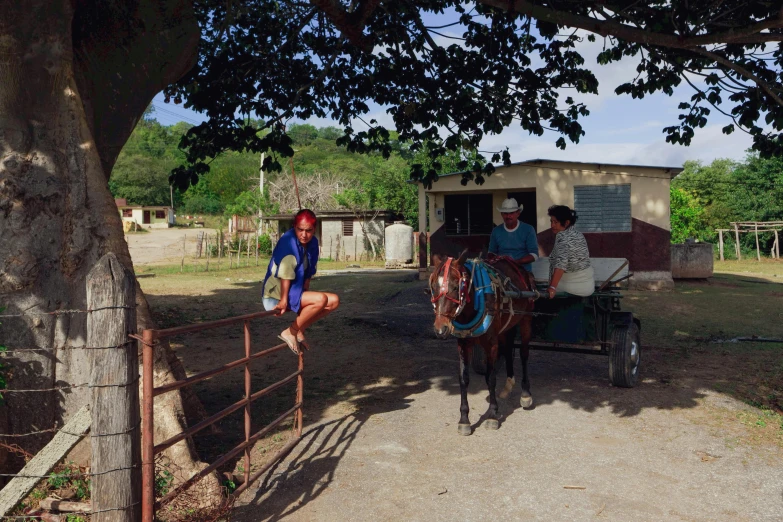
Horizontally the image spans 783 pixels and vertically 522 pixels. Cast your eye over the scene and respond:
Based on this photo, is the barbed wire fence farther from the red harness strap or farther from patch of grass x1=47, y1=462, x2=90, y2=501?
the red harness strap

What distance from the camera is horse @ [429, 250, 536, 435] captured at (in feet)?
18.4

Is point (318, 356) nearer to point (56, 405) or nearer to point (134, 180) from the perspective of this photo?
point (56, 405)

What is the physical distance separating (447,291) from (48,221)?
3302mm

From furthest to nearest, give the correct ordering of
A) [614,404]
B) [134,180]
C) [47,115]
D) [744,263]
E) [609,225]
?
[134,180], [744,263], [609,225], [614,404], [47,115]

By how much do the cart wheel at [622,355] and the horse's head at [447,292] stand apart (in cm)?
260

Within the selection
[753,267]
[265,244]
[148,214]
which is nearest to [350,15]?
[753,267]

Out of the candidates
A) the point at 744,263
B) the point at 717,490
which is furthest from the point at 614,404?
the point at 744,263

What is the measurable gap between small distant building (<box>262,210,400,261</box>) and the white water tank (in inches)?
218

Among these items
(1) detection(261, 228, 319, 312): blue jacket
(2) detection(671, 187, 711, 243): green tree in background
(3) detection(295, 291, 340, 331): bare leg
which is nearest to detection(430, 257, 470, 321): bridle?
(3) detection(295, 291, 340, 331): bare leg

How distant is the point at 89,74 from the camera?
619 centimetres

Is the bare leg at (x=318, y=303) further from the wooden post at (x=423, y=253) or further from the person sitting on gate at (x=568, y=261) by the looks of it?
the wooden post at (x=423, y=253)

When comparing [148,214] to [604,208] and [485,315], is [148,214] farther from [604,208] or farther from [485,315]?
[485,315]

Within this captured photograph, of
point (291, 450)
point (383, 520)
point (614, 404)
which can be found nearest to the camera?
point (383, 520)

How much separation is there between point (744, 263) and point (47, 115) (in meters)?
32.1
